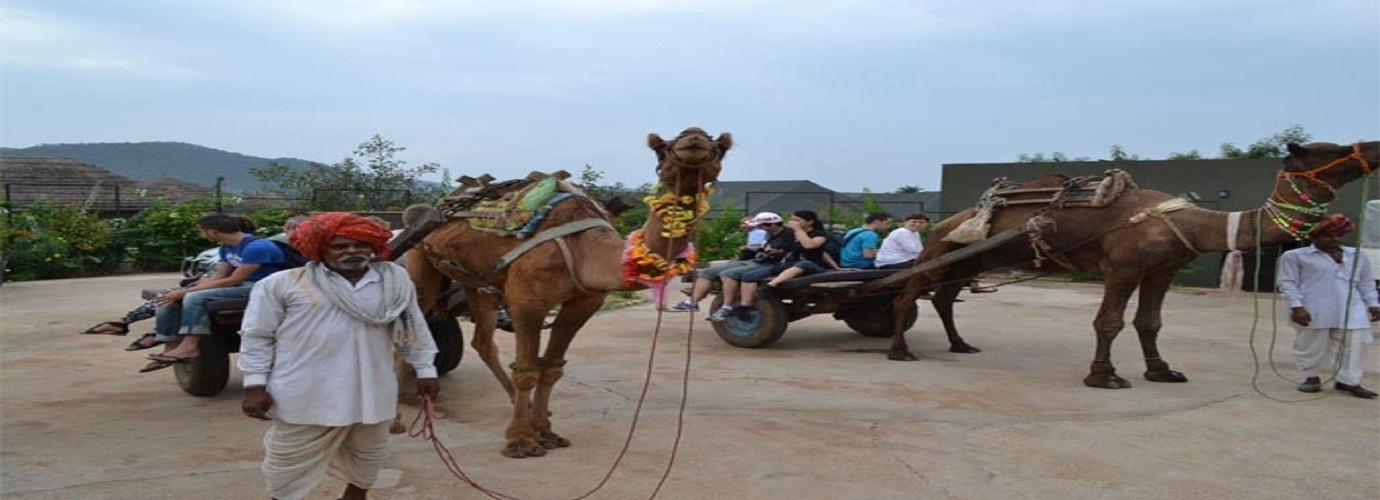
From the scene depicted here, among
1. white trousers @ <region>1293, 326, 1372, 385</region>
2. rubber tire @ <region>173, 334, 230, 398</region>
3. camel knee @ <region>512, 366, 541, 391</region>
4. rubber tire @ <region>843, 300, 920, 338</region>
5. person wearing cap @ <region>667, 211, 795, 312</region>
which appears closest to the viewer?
camel knee @ <region>512, 366, 541, 391</region>

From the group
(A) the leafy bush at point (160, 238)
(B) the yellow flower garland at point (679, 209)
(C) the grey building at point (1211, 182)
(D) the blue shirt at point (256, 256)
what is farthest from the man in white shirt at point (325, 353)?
(A) the leafy bush at point (160, 238)

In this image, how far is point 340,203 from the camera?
75.7 ft

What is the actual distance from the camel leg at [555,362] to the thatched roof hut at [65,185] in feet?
57.8

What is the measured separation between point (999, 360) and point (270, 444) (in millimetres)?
7279

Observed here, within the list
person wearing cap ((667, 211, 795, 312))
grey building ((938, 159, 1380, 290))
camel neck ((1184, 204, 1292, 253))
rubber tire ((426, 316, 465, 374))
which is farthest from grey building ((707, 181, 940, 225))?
rubber tire ((426, 316, 465, 374))

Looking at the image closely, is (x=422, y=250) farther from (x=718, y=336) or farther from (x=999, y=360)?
(x=999, y=360)

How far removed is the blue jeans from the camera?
21.0ft

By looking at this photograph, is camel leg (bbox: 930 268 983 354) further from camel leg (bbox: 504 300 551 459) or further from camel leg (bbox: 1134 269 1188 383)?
camel leg (bbox: 504 300 551 459)

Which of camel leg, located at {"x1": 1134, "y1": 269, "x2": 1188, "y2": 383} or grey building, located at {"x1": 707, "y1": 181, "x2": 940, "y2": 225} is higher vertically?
grey building, located at {"x1": 707, "y1": 181, "x2": 940, "y2": 225}

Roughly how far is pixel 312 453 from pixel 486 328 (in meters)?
2.98

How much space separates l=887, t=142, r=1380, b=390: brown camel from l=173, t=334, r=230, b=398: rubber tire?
19.7 feet

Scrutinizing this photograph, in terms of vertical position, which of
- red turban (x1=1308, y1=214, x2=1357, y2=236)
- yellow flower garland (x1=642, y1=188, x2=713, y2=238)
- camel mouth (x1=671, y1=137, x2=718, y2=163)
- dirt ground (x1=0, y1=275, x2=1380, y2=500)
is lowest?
dirt ground (x1=0, y1=275, x2=1380, y2=500)

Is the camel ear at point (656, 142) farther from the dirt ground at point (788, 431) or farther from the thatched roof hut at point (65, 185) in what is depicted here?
the thatched roof hut at point (65, 185)

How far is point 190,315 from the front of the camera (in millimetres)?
6402
